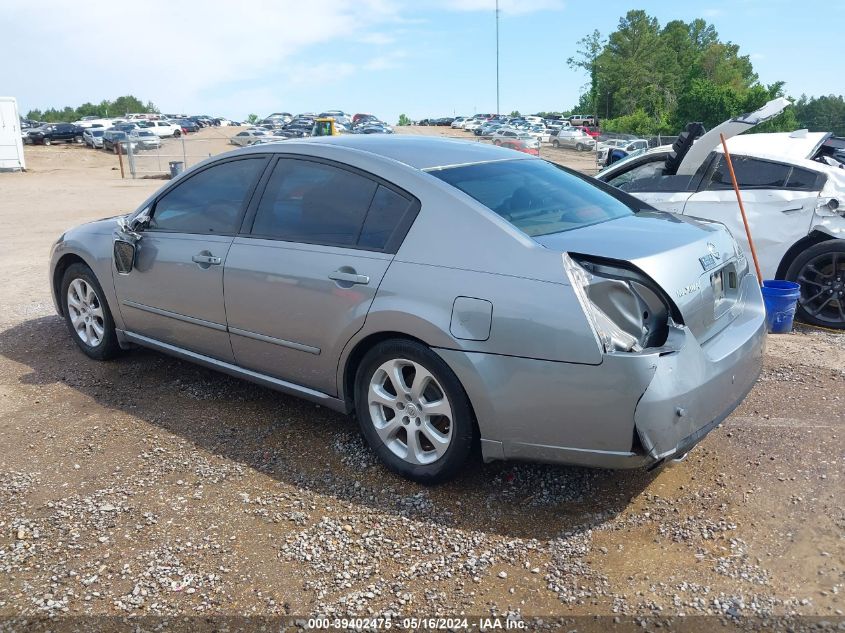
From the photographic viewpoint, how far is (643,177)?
23.7ft

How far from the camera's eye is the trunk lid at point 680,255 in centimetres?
315

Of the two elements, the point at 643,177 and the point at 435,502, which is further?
A: the point at 643,177

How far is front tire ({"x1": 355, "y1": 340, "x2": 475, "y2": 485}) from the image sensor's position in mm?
3342

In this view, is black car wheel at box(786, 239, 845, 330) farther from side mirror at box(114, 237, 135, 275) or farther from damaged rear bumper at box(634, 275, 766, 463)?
side mirror at box(114, 237, 135, 275)

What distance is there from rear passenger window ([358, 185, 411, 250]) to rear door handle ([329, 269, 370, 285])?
16 centimetres

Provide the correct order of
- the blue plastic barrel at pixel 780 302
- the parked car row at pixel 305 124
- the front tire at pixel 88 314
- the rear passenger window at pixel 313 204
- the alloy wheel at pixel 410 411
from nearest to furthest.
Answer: the alloy wheel at pixel 410 411
the rear passenger window at pixel 313 204
the front tire at pixel 88 314
the blue plastic barrel at pixel 780 302
the parked car row at pixel 305 124

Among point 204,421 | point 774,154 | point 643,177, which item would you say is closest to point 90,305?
point 204,421

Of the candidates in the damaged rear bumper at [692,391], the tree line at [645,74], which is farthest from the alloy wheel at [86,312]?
the tree line at [645,74]

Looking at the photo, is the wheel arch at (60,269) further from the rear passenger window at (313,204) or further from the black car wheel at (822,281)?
the black car wheel at (822,281)

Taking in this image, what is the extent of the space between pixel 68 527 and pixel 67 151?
45.3 m

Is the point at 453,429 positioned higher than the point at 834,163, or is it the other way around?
the point at 834,163

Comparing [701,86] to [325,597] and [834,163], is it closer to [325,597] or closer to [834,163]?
[834,163]

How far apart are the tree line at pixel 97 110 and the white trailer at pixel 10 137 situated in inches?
3171

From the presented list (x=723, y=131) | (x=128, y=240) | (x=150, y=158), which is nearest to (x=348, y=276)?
(x=128, y=240)
